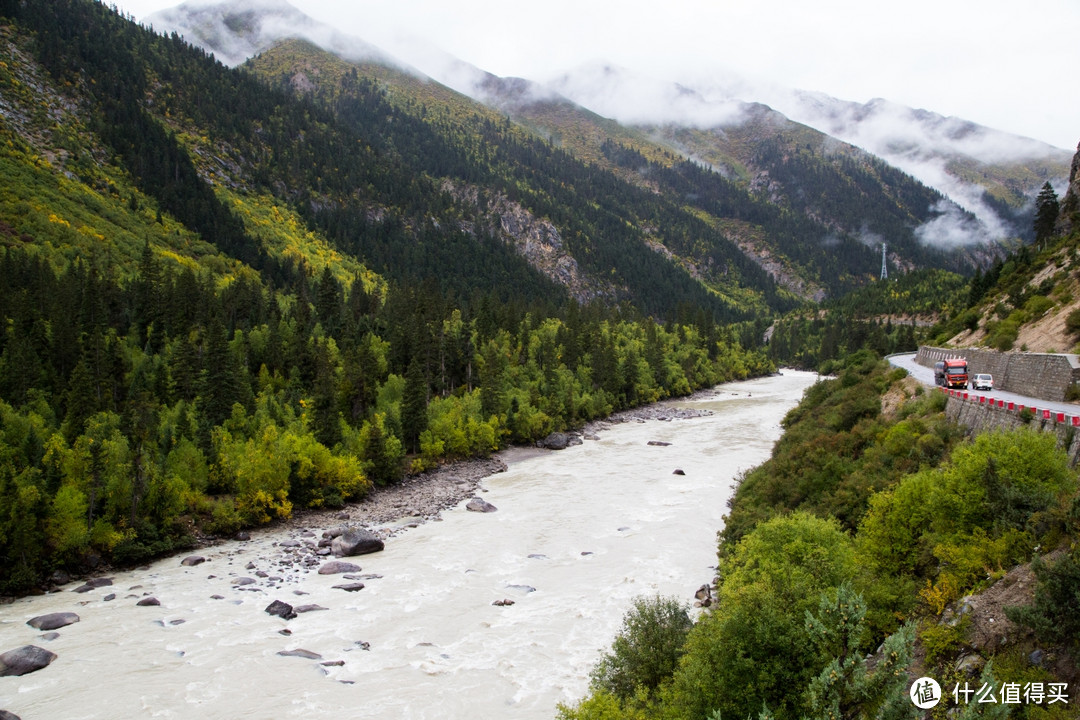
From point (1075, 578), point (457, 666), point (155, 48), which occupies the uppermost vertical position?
point (155, 48)

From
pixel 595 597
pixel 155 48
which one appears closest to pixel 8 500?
pixel 595 597

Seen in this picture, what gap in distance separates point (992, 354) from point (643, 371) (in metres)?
66.8

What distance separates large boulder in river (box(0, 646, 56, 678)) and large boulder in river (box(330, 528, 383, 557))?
14.6m

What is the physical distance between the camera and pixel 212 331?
56656mm

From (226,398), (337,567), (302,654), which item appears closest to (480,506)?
(337,567)

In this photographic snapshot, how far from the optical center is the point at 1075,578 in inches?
444

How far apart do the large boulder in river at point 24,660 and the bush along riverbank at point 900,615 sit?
22195 mm

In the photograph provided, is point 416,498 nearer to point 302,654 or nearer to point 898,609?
point 302,654

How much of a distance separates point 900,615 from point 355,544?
2990 centimetres

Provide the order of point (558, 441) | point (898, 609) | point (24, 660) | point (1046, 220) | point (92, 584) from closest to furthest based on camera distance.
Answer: point (898, 609)
point (24, 660)
point (92, 584)
point (558, 441)
point (1046, 220)

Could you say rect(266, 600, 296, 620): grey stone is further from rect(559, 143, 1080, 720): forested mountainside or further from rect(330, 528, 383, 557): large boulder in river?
rect(559, 143, 1080, 720): forested mountainside

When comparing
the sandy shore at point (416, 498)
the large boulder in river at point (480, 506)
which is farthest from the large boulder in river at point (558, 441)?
the large boulder in river at point (480, 506)

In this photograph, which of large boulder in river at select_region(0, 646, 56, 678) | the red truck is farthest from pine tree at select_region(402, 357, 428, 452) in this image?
the red truck

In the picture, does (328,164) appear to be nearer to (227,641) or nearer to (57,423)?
(57,423)
